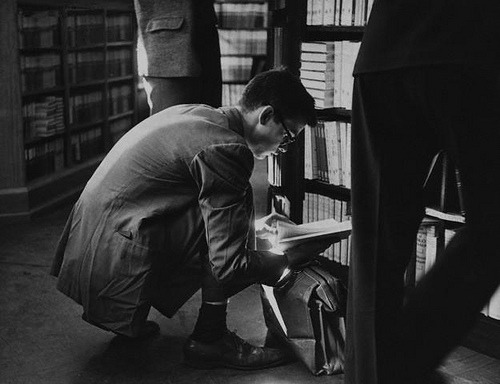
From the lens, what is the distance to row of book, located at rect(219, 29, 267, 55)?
6590 millimetres

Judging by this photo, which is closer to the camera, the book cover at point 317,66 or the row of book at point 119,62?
the book cover at point 317,66

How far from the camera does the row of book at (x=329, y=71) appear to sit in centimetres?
291

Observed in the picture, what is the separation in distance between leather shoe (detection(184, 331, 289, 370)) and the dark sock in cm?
2

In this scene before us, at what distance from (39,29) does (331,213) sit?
86.4 inches

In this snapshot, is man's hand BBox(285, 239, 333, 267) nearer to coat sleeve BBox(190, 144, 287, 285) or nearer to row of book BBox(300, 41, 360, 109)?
coat sleeve BBox(190, 144, 287, 285)

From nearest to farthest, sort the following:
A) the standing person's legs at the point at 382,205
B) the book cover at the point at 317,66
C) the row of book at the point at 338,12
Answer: the standing person's legs at the point at 382,205 → the row of book at the point at 338,12 → the book cover at the point at 317,66

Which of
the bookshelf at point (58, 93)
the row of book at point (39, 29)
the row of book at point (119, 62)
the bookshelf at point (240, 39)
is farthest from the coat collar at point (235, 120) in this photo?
the bookshelf at point (240, 39)

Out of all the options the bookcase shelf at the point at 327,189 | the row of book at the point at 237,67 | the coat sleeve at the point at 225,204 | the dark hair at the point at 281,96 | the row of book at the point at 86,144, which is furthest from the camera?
the row of book at the point at 237,67

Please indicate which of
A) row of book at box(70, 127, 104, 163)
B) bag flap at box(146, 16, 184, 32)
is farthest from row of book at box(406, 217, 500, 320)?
row of book at box(70, 127, 104, 163)

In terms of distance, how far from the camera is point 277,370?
2266 mm

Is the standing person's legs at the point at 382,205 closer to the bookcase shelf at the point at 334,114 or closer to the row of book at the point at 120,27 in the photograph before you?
the bookcase shelf at the point at 334,114

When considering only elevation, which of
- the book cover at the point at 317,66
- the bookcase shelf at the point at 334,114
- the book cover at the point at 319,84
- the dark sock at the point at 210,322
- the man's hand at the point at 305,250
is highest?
the book cover at the point at 317,66

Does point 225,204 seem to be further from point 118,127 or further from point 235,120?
point 118,127

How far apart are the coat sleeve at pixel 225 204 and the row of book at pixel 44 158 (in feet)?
7.91
